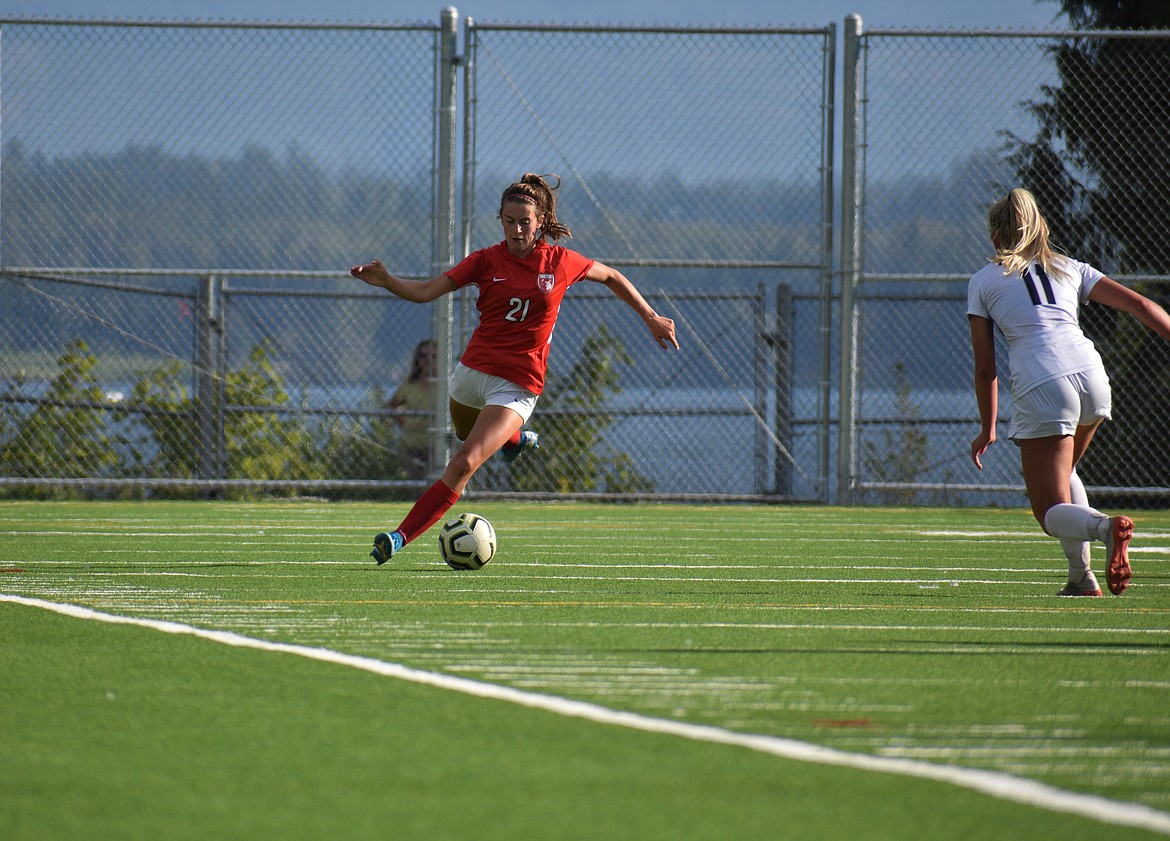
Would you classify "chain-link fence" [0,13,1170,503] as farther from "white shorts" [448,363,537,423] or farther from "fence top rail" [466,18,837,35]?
"white shorts" [448,363,537,423]

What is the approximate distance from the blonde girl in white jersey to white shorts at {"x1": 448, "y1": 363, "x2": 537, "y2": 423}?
86.0 inches

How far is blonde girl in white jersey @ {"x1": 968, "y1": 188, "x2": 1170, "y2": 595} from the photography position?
5.89 metres

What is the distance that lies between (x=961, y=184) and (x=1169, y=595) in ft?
28.4

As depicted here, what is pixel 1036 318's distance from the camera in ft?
19.7

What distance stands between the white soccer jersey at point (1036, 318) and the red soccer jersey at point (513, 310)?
6.97 feet

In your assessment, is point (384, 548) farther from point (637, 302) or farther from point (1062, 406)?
point (1062, 406)

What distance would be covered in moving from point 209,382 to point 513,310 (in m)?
6.48

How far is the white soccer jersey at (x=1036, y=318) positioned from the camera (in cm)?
595

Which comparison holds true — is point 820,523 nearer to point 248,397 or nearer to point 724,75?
point 724,75

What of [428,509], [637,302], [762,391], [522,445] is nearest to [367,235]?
[762,391]

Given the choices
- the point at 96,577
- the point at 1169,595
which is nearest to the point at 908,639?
the point at 1169,595

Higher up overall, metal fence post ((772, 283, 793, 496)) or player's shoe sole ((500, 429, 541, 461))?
metal fence post ((772, 283, 793, 496))

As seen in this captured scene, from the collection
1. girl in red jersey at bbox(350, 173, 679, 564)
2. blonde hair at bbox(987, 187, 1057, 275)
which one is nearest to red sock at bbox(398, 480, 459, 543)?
girl in red jersey at bbox(350, 173, 679, 564)

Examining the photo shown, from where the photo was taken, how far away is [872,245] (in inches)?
546
